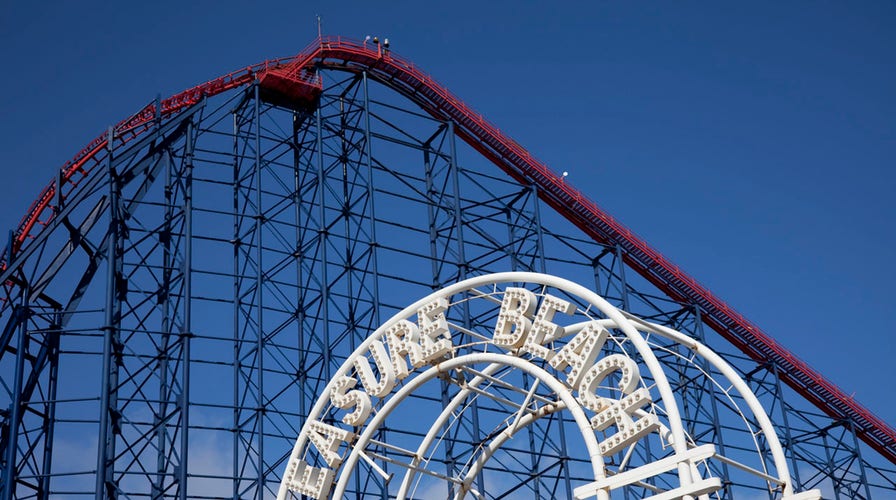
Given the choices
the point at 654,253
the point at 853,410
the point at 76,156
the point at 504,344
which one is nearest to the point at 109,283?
the point at 76,156

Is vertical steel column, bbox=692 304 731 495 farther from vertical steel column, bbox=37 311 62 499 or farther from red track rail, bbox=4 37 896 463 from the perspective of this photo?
vertical steel column, bbox=37 311 62 499

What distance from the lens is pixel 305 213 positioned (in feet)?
88.1

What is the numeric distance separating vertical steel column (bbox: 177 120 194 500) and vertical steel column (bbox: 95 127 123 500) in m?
1.28

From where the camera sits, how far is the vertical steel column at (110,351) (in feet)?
68.3

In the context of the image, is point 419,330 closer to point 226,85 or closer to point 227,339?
point 227,339

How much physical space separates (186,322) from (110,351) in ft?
5.40

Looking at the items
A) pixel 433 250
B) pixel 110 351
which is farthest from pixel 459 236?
pixel 110 351

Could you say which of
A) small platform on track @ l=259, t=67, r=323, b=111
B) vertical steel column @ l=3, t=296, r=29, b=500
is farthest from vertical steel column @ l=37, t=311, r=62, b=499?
small platform on track @ l=259, t=67, r=323, b=111

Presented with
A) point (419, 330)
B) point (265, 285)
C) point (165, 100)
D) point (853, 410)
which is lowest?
point (419, 330)

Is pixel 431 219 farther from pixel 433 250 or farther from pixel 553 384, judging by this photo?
pixel 553 384

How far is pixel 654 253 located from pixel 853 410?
7384mm

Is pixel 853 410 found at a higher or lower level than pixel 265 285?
lower

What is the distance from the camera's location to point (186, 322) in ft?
74.3

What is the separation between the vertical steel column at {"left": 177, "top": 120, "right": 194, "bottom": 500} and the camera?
833 inches
